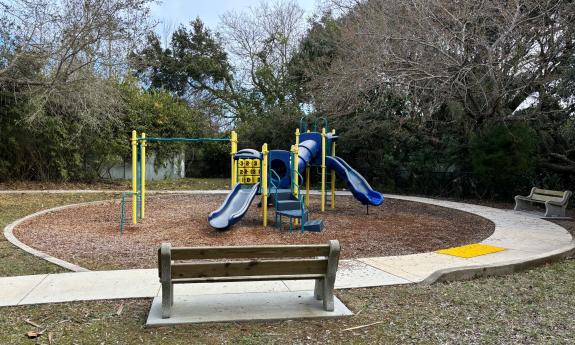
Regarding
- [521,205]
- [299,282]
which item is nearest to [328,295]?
[299,282]

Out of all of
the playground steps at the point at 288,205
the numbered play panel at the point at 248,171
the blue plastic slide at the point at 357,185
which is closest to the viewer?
the playground steps at the point at 288,205

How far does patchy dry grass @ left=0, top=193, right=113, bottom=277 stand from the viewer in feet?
20.4

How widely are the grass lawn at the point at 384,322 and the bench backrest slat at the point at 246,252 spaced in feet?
Answer: 1.96

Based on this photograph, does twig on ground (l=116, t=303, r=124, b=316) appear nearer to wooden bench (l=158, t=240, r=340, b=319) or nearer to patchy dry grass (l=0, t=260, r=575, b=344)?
patchy dry grass (l=0, t=260, r=575, b=344)

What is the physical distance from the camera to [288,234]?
9203mm

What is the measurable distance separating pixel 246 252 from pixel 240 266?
0.14 metres

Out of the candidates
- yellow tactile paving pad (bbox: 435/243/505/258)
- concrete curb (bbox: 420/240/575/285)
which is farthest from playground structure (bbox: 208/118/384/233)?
concrete curb (bbox: 420/240/575/285)

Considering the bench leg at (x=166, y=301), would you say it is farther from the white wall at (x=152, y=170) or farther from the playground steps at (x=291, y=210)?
the white wall at (x=152, y=170)

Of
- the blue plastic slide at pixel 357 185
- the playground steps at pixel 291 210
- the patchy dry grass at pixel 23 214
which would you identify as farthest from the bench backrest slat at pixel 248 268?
the blue plastic slide at pixel 357 185

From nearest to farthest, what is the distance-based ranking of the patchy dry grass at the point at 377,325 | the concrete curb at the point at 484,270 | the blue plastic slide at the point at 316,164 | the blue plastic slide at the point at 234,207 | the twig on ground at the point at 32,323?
the patchy dry grass at the point at 377,325 < the twig on ground at the point at 32,323 < the concrete curb at the point at 484,270 < the blue plastic slide at the point at 234,207 < the blue plastic slide at the point at 316,164

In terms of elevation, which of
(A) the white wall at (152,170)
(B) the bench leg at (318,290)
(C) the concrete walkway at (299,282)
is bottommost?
(C) the concrete walkway at (299,282)

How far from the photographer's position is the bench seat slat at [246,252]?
4.20m

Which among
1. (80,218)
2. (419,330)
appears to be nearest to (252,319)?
(419,330)

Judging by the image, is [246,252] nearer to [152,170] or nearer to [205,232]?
[205,232]
